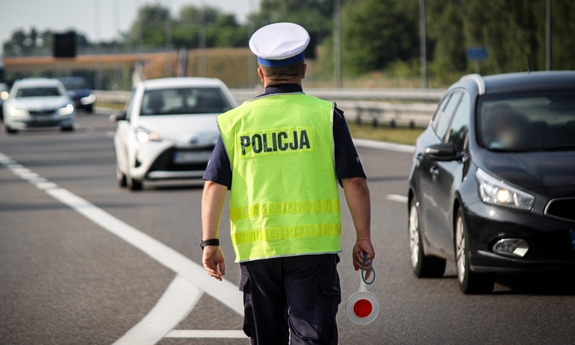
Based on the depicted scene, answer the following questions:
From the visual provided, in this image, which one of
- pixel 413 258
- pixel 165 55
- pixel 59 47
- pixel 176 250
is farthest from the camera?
pixel 165 55

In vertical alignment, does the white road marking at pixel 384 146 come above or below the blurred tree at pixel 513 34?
below

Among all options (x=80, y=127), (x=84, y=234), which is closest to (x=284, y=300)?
(x=84, y=234)

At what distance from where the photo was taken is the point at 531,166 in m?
7.98

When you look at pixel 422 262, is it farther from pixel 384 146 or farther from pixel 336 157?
pixel 384 146

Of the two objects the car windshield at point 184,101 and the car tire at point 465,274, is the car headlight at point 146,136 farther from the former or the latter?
the car tire at point 465,274

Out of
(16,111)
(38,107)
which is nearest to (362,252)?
(38,107)

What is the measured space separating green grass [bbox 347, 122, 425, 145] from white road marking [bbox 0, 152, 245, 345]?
15.0 m

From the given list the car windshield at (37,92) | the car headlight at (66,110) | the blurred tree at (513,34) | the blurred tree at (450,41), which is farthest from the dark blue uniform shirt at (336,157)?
the blurred tree at (450,41)

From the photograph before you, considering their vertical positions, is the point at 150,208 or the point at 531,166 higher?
the point at 531,166

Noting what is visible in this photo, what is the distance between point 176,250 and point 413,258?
254cm

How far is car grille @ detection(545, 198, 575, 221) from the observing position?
7641 millimetres

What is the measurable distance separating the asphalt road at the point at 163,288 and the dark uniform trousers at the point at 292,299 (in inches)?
87.2

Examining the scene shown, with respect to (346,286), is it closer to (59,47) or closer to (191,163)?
(191,163)

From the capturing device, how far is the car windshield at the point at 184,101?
18078mm
